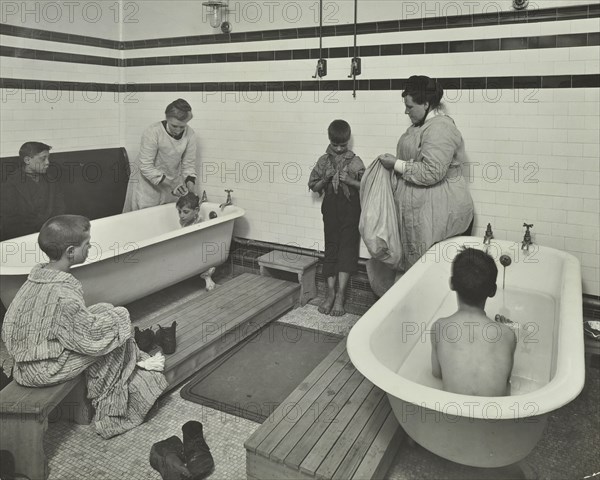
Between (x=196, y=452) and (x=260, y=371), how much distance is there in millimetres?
1068

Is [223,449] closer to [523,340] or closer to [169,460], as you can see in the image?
[169,460]

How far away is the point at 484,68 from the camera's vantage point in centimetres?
402

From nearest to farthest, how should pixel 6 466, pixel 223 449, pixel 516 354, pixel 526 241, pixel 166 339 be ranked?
1. pixel 6 466
2. pixel 223 449
3. pixel 516 354
4. pixel 166 339
5. pixel 526 241

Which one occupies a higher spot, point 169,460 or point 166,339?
point 166,339

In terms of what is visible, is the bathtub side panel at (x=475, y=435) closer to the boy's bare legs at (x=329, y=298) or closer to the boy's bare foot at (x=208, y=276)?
the boy's bare legs at (x=329, y=298)

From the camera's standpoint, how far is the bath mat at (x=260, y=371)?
332 centimetres

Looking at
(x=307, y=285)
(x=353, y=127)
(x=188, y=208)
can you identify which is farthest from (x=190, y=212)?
(x=353, y=127)

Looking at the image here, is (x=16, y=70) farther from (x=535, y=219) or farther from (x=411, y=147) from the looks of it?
(x=535, y=219)

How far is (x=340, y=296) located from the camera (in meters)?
4.66

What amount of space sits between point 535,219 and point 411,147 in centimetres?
105

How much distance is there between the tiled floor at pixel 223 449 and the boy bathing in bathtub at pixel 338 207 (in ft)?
5.86

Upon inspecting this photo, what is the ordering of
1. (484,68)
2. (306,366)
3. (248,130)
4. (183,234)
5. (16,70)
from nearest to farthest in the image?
1. (306,366)
2. (484,68)
3. (183,234)
4. (16,70)
5. (248,130)

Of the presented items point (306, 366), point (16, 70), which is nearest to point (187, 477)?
point (306, 366)

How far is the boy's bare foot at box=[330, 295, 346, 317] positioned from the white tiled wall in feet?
1.96
